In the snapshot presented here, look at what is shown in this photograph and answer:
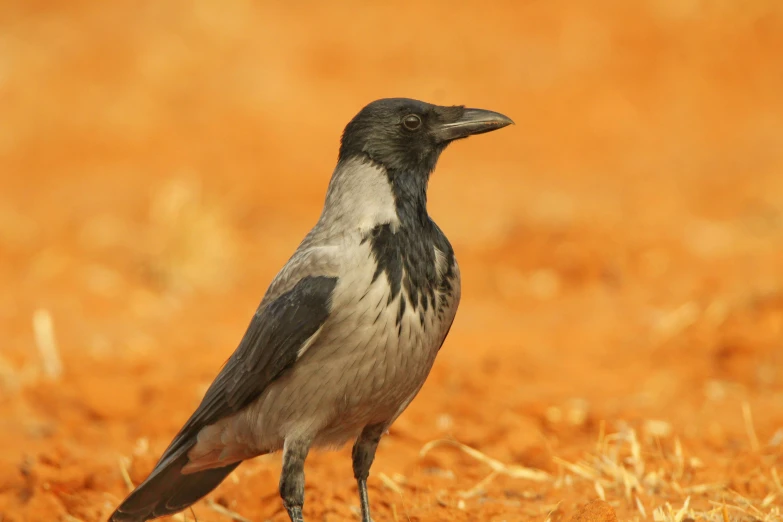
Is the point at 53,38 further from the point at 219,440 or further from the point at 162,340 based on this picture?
the point at 219,440

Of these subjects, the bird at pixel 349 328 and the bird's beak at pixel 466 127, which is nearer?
the bird at pixel 349 328

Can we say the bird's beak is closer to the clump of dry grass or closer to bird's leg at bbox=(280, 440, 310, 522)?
bird's leg at bbox=(280, 440, 310, 522)

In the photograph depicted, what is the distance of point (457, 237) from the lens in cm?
1316

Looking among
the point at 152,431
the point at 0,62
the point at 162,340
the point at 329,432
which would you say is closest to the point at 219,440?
the point at 329,432

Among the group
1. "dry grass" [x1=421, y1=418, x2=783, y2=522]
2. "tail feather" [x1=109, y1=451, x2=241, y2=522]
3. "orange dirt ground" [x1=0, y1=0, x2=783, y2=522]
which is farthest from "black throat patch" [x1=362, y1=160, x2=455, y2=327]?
"tail feather" [x1=109, y1=451, x2=241, y2=522]

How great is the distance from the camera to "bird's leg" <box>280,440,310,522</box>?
171 inches

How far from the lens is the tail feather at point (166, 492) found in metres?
4.75

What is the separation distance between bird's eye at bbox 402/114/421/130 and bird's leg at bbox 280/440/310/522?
143 cm

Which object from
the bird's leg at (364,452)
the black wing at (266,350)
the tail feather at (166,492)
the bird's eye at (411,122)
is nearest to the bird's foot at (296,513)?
the bird's leg at (364,452)

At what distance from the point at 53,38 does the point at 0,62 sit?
1075 millimetres

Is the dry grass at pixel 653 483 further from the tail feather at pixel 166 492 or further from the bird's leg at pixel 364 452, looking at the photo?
the tail feather at pixel 166 492

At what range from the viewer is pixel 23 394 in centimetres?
751

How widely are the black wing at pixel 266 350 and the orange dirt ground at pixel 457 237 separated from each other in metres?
0.65

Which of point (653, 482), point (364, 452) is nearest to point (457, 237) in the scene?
point (653, 482)
